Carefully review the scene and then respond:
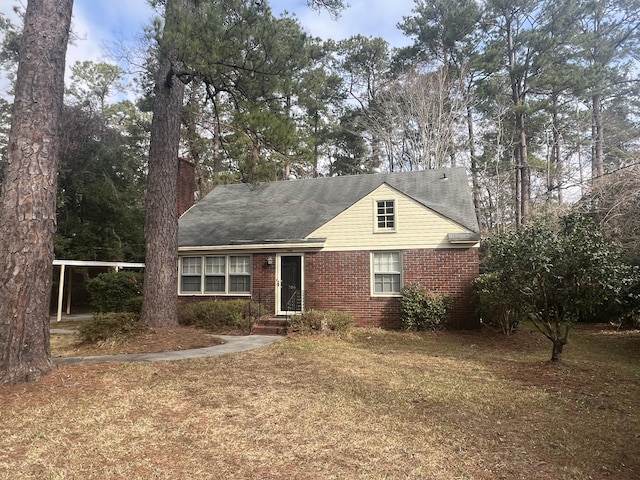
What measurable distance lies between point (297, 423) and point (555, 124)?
2505cm

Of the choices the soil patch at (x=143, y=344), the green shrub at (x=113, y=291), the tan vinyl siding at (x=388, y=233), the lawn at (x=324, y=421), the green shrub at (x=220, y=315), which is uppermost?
the tan vinyl siding at (x=388, y=233)

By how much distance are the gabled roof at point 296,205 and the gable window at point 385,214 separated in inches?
20.8

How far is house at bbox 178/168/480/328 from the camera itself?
12008 mm

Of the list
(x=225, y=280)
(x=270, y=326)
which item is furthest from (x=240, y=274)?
(x=270, y=326)

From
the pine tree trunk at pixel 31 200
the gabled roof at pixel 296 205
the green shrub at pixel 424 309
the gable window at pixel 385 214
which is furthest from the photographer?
the gabled roof at pixel 296 205

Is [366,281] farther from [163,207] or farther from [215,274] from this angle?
[163,207]

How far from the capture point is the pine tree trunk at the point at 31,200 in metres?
5.11

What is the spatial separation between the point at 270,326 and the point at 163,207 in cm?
427

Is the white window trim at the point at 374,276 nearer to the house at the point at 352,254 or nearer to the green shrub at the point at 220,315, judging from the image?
the house at the point at 352,254

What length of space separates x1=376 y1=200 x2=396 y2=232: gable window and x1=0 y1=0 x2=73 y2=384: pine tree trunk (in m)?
8.87

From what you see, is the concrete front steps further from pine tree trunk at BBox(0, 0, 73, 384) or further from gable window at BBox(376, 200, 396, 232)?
pine tree trunk at BBox(0, 0, 73, 384)

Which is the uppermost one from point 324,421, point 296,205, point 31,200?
point 296,205

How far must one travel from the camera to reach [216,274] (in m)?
14.0

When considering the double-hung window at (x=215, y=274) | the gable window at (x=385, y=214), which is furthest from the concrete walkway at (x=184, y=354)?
the gable window at (x=385, y=214)
